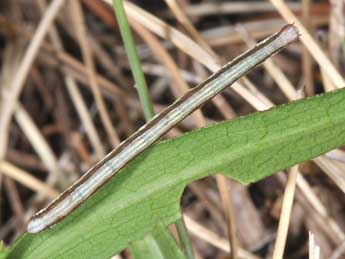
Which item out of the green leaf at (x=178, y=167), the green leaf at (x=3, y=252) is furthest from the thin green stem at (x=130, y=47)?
the green leaf at (x=3, y=252)

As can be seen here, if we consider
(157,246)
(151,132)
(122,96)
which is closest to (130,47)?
(151,132)

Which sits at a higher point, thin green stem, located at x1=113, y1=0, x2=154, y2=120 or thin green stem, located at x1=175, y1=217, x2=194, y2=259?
thin green stem, located at x1=113, y1=0, x2=154, y2=120

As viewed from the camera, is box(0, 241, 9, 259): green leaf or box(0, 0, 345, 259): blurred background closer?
box(0, 241, 9, 259): green leaf

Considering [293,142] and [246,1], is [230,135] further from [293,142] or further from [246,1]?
[246,1]

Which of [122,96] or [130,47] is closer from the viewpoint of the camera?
[130,47]

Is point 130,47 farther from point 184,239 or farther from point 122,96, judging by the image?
point 122,96

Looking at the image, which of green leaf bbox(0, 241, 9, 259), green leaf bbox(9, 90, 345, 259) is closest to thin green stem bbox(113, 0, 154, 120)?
green leaf bbox(9, 90, 345, 259)

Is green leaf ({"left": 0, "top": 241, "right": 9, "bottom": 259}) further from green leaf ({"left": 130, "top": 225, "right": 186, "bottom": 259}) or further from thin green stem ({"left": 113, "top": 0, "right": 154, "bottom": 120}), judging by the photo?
thin green stem ({"left": 113, "top": 0, "right": 154, "bottom": 120})
